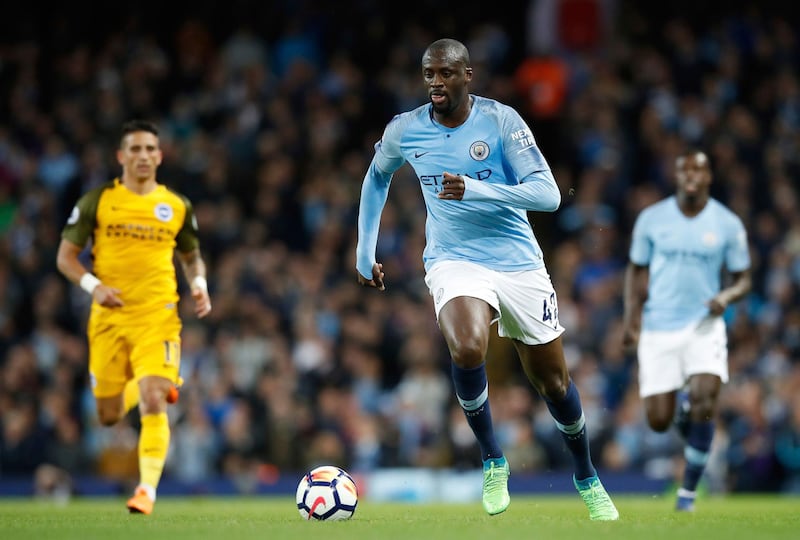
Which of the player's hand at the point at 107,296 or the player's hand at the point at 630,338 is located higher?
the player's hand at the point at 107,296

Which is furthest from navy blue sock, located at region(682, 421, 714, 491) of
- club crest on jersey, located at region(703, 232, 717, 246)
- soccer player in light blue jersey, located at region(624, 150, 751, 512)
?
club crest on jersey, located at region(703, 232, 717, 246)

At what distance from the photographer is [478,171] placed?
8289 millimetres

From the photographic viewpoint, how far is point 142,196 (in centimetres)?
1010

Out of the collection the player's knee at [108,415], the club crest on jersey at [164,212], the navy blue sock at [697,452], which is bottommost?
the navy blue sock at [697,452]

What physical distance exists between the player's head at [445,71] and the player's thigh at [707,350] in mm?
3852

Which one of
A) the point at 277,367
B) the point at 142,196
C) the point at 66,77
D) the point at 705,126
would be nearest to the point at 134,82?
the point at 66,77

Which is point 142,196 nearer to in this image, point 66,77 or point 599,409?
point 599,409

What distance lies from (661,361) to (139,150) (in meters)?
4.65

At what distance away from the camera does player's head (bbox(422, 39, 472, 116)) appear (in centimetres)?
814

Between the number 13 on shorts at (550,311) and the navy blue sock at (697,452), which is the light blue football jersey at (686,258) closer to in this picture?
the navy blue sock at (697,452)

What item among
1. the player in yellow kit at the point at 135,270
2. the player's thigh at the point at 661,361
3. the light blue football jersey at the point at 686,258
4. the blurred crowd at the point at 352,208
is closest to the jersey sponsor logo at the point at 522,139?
the player in yellow kit at the point at 135,270

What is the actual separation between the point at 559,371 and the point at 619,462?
778 cm

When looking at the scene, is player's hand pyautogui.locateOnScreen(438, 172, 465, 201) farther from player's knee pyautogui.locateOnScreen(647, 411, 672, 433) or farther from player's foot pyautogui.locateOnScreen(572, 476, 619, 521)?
player's knee pyautogui.locateOnScreen(647, 411, 672, 433)

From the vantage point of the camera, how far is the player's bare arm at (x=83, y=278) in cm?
948
